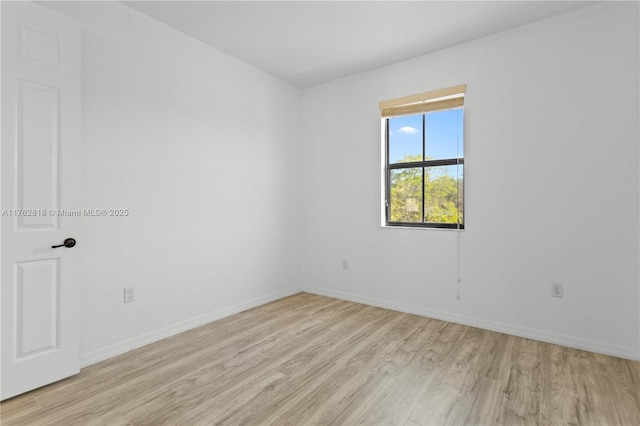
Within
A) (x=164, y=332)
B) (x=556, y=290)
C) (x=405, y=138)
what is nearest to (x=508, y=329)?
(x=556, y=290)

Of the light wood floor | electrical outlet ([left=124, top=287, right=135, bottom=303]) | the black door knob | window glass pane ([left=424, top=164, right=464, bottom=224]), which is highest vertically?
window glass pane ([left=424, top=164, right=464, bottom=224])

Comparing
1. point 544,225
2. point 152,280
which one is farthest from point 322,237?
point 544,225

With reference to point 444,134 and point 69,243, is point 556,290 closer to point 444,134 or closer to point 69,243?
point 444,134

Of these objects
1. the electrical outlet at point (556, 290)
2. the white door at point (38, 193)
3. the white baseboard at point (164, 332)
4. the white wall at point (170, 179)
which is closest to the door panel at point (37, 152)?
the white door at point (38, 193)

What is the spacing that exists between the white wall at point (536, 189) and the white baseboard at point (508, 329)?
0.01 m

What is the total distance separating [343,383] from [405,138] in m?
2.67

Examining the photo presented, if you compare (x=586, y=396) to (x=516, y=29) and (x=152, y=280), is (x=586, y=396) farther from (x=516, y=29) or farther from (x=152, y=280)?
(x=152, y=280)

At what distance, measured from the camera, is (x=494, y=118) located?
315cm

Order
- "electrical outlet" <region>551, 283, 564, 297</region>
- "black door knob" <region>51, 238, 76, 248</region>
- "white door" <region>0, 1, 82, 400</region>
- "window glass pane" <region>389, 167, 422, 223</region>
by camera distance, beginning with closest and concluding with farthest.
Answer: "white door" <region>0, 1, 82, 400</region> → "black door knob" <region>51, 238, 76, 248</region> → "electrical outlet" <region>551, 283, 564, 297</region> → "window glass pane" <region>389, 167, 422, 223</region>

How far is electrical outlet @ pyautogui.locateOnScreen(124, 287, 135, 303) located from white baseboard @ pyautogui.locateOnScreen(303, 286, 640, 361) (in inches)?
91.4

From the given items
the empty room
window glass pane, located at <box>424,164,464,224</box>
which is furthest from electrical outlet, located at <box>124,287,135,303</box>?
Result: window glass pane, located at <box>424,164,464,224</box>

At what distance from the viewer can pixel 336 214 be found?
14.0 feet

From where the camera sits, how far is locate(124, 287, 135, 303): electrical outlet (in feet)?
9.03

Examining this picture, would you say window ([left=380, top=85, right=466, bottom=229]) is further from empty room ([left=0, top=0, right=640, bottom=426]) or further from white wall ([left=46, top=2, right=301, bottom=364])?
white wall ([left=46, top=2, right=301, bottom=364])
